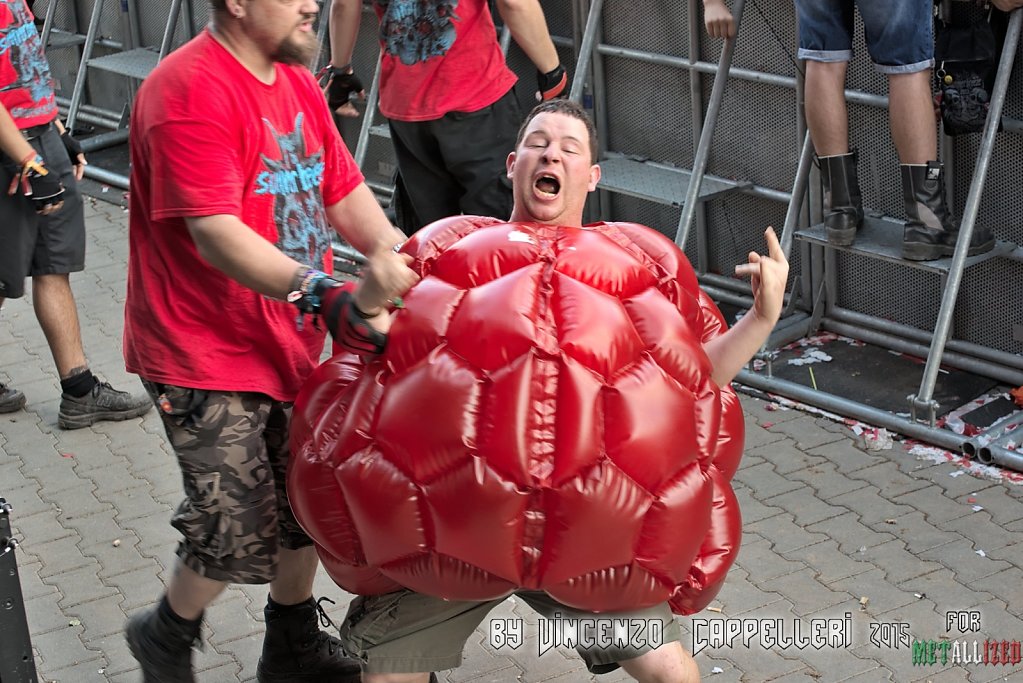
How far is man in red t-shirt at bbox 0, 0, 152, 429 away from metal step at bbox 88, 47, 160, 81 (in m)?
3.82

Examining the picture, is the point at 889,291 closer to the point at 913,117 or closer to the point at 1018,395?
the point at 1018,395

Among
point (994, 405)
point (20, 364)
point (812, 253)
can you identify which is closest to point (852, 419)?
point (994, 405)

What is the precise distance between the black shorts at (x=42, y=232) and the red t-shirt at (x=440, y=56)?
1473 mm

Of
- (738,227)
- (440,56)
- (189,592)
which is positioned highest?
(440,56)

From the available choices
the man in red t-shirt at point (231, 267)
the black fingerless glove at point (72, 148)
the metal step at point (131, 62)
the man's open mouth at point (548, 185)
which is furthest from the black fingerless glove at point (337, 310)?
the metal step at point (131, 62)

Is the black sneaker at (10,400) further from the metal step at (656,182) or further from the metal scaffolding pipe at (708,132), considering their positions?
the metal scaffolding pipe at (708,132)

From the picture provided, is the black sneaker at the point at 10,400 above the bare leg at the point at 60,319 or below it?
below

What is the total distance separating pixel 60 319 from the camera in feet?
20.2

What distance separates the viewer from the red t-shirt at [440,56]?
623 cm

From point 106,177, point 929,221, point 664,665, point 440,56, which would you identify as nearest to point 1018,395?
point 929,221

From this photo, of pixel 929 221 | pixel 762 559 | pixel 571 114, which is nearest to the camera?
pixel 571 114

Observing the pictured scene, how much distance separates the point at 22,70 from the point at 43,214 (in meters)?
0.61

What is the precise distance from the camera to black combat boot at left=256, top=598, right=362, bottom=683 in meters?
4.16

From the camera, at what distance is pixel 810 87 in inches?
228
